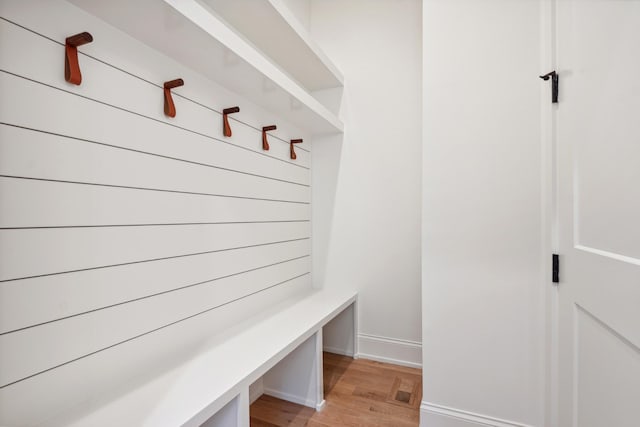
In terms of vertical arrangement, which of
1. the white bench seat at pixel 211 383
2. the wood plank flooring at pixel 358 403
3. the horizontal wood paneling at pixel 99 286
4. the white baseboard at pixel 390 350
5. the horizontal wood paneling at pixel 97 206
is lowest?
the wood plank flooring at pixel 358 403

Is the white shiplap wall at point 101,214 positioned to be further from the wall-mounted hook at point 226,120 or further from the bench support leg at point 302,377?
the bench support leg at point 302,377

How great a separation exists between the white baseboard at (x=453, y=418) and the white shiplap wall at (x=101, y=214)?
1.09 metres

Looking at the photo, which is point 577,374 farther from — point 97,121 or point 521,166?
point 97,121

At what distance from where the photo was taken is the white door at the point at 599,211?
0.73 metres

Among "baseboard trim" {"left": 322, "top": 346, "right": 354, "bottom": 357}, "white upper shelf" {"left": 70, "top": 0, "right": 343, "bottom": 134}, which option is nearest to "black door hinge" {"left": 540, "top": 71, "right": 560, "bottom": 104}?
"white upper shelf" {"left": 70, "top": 0, "right": 343, "bottom": 134}

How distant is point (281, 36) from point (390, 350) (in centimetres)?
221

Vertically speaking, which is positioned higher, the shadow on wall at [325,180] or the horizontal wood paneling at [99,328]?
the shadow on wall at [325,180]

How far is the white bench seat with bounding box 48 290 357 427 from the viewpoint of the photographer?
89cm

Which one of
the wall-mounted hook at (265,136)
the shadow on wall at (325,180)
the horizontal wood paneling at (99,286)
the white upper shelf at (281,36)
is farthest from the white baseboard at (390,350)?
the white upper shelf at (281,36)

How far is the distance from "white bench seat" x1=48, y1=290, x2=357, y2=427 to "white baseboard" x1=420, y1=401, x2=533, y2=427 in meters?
0.60

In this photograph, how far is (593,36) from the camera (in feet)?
2.95

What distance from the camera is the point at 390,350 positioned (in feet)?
7.35

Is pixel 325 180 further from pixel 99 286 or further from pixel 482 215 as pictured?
pixel 99 286

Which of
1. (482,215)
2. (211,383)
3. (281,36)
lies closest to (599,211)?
(482,215)
